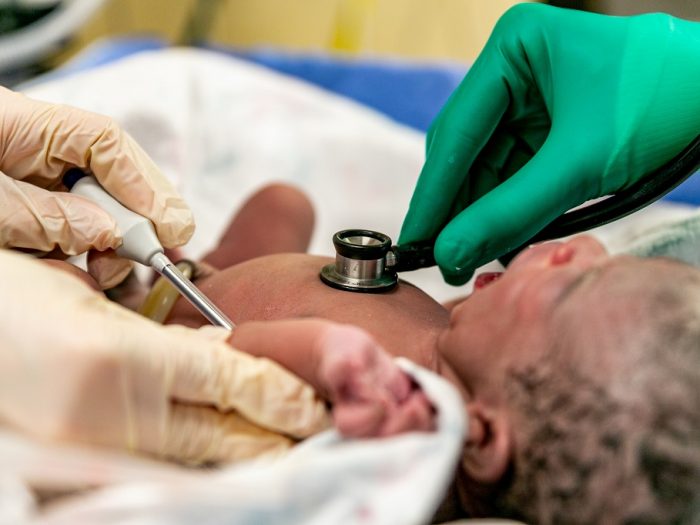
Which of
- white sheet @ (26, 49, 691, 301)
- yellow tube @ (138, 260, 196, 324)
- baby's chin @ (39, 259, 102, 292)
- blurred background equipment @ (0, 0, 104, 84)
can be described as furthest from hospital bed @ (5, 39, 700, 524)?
baby's chin @ (39, 259, 102, 292)

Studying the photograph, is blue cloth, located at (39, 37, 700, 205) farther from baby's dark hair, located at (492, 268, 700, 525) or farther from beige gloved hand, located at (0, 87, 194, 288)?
baby's dark hair, located at (492, 268, 700, 525)

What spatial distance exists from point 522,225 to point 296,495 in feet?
1.43

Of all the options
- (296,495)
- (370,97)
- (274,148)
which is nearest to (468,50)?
(370,97)

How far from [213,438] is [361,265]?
315 mm

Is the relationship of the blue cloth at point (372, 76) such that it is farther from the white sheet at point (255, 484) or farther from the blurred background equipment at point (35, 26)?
the white sheet at point (255, 484)

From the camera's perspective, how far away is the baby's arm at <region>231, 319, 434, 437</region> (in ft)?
2.01

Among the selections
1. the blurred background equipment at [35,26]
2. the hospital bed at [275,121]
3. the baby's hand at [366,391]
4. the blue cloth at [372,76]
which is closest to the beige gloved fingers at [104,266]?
the baby's hand at [366,391]

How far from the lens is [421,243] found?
3.17 feet

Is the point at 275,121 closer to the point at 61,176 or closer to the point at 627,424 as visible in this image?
the point at 61,176

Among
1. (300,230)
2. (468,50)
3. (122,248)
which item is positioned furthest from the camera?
(468,50)

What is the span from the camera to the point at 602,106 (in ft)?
2.94

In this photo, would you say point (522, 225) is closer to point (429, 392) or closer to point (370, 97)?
point (429, 392)

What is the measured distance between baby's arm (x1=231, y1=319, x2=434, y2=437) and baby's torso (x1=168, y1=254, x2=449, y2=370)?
5.4 inches

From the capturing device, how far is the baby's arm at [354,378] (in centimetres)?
61
